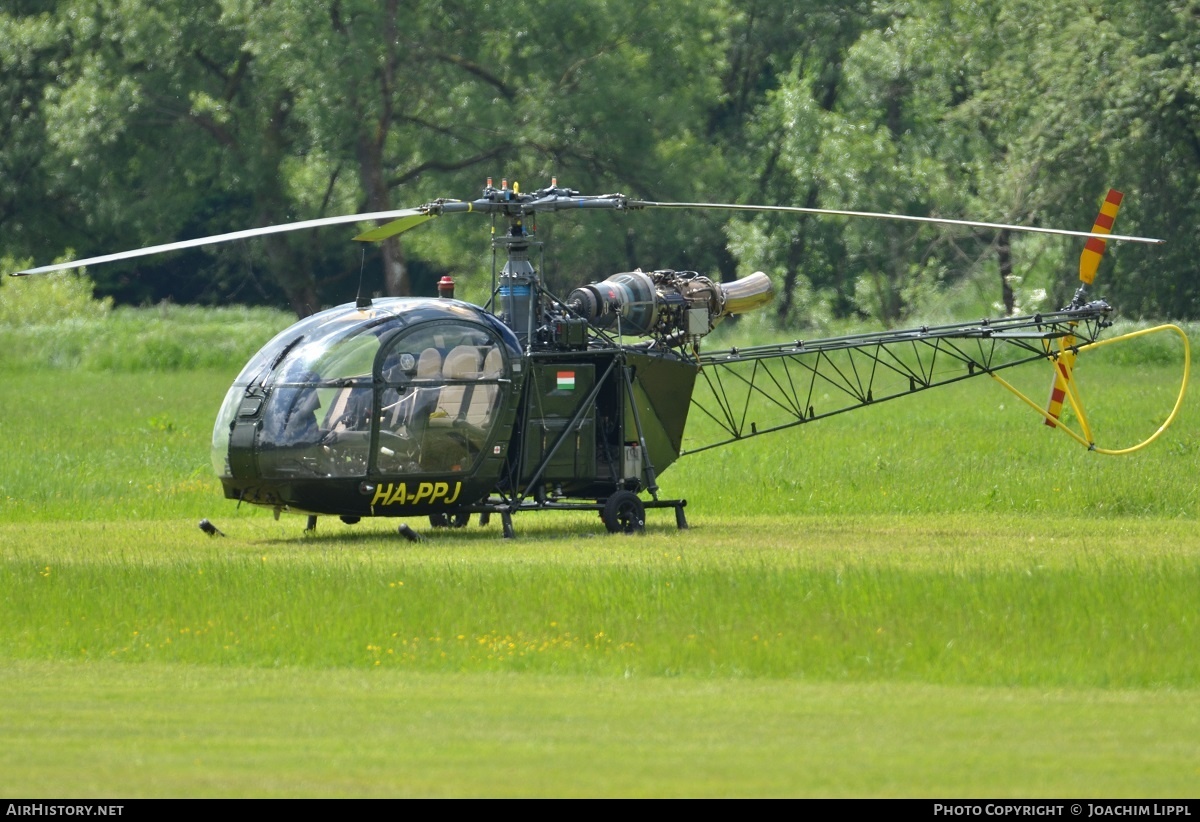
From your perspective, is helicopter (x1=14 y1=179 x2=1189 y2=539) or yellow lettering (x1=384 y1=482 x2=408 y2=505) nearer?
helicopter (x1=14 y1=179 x2=1189 y2=539)

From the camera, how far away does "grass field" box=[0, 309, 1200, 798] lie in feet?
30.2

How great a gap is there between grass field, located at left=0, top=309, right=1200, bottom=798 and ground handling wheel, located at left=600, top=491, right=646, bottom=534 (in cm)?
32

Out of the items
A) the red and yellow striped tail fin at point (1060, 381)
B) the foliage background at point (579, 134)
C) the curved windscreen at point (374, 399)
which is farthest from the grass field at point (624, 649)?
the foliage background at point (579, 134)

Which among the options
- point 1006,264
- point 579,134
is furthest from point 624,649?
point 1006,264

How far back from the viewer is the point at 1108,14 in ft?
172

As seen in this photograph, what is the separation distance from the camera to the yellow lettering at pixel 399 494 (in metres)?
18.7

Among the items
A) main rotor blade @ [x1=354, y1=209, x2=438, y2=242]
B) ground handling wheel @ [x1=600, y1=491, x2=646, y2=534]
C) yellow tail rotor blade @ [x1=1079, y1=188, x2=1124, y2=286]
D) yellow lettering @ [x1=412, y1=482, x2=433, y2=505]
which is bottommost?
ground handling wheel @ [x1=600, y1=491, x2=646, y2=534]

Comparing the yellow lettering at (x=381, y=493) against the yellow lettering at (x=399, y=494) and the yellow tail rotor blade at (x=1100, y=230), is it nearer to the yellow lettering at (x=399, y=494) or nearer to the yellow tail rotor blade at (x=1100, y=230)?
the yellow lettering at (x=399, y=494)

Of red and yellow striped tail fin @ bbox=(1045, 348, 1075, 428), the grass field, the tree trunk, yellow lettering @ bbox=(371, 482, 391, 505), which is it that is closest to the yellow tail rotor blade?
red and yellow striped tail fin @ bbox=(1045, 348, 1075, 428)

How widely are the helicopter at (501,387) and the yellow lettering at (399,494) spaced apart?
0.02 m

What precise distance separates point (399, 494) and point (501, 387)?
4.78ft

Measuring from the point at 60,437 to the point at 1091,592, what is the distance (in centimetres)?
2166

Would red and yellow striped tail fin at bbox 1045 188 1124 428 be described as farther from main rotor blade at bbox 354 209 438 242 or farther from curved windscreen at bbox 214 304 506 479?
main rotor blade at bbox 354 209 438 242

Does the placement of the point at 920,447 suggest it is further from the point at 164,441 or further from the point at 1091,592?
the point at 1091,592
